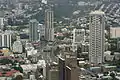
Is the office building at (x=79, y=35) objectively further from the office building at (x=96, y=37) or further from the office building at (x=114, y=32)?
the office building at (x=114, y=32)

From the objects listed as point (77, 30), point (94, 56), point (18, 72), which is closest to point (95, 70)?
point (94, 56)

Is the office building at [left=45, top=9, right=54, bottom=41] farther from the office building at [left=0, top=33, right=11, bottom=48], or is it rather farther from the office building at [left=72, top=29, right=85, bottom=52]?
the office building at [left=0, top=33, right=11, bottom=48]

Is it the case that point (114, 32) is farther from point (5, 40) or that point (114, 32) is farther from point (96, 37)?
point (5, 40)

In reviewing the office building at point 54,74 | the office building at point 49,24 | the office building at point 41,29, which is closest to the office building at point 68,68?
the office building at point 54,74

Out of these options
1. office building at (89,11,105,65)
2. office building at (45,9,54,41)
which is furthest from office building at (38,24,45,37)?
office building at (89,11,105,65)

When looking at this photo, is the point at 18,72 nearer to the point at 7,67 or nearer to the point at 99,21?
the point at 7,67
